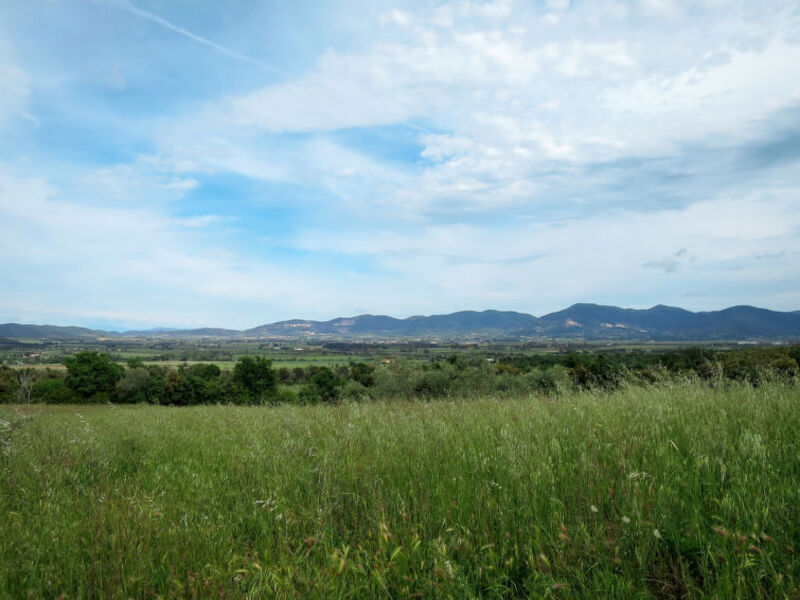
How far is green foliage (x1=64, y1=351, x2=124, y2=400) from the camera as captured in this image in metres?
61.8

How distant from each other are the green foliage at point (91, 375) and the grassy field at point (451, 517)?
7133 cm

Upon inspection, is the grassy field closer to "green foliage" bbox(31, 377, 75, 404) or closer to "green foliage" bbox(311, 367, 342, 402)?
"green foliage" bbox(311, 367, 342, 402)

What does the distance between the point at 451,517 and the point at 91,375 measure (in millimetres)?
77077

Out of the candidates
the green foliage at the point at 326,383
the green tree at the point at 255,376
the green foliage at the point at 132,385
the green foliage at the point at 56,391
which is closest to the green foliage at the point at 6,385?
the green foliage at the point at 56,391

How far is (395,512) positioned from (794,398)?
6080 mm

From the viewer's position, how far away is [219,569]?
119 inches

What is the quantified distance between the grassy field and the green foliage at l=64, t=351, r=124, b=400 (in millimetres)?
71328

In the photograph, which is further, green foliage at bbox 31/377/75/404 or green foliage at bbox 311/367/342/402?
green foliage at bbox 311/367/342/402

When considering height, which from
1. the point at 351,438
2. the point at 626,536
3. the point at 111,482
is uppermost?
the point at 626,536

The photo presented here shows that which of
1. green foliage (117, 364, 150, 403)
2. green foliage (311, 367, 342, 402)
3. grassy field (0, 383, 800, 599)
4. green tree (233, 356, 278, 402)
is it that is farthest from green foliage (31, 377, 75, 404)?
grassy field (0, 383, 800, 599)

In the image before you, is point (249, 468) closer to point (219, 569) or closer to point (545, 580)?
point (219, 569)

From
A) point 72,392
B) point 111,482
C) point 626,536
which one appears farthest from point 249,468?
point 72,392

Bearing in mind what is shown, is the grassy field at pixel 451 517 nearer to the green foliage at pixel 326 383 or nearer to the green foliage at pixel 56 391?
the green foliage at pixel 326 383

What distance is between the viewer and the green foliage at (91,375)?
203 feet
